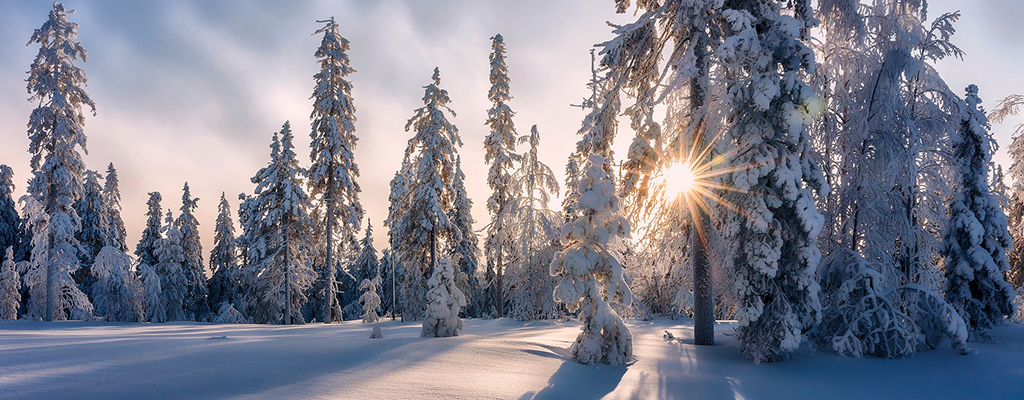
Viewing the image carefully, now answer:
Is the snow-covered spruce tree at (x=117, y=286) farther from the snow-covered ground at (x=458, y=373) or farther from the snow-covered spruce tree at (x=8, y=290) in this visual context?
the snow-covered ground at (x=458, y=373)

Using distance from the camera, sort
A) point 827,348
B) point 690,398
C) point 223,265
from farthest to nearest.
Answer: point 223,265
point 827,348
point 690,398

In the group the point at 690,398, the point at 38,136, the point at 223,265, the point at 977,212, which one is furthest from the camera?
the point at 223,265

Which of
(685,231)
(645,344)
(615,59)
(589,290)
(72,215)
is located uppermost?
(615,59)

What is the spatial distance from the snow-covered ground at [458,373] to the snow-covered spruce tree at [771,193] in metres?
0.99

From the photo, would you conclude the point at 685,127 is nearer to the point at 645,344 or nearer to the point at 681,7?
the point at 681,7

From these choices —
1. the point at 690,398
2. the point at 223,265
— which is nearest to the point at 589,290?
the point at 690,398

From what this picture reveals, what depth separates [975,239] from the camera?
42.8 feet

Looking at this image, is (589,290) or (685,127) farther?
(685,127)

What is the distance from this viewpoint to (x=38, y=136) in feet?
76.8

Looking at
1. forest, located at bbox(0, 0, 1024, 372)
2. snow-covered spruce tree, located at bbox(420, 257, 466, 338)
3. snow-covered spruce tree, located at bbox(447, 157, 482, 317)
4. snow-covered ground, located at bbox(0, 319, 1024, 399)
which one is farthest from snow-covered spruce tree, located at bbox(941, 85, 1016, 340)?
snow-covered spruce tree, located at bbox(447, 157, 482, 317)

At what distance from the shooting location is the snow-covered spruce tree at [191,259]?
4262 cm

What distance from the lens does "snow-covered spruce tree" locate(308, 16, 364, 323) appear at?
27.2 m

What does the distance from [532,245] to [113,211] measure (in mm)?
37951

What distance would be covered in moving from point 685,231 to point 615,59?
4271 mm
